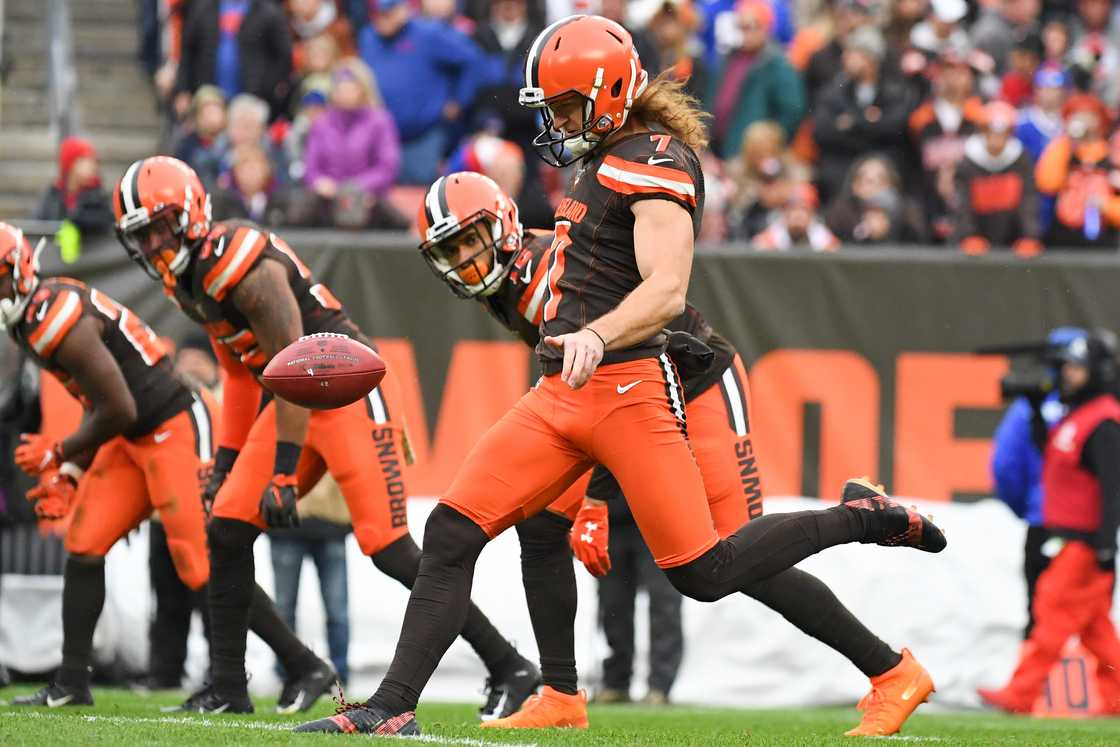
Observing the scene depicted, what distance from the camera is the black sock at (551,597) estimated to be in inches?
242

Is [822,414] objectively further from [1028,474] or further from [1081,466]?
[1081,466]

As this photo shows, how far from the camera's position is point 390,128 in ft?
37.2

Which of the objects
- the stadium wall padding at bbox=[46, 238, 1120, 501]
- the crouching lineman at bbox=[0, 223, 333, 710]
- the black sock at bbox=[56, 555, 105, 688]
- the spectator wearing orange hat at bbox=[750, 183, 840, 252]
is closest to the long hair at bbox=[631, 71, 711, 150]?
the crouching lineman at bbox=[0, 223, 333, 710]

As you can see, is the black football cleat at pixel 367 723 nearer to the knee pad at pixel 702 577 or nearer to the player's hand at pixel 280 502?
the knee pad at pixel 702 577

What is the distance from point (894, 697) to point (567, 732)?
102cm

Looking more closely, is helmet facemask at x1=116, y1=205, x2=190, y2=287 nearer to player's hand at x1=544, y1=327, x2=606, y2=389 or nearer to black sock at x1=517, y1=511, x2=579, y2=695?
black sock at x1=517, y1=511, x2=579, y2=695

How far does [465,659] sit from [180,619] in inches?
55.7

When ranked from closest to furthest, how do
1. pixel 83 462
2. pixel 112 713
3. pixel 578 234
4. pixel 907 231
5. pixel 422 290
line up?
pixel 578 234 → pixel 112 713 → pixel 83 462 → pixel 422 290 → pixel 907 231

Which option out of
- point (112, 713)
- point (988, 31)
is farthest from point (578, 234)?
point (988, 31)

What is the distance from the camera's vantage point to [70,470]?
717 cm

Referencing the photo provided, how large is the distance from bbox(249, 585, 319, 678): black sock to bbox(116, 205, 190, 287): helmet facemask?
126 centimetres

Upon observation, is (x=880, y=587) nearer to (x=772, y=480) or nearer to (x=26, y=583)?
(x=772, y=480)

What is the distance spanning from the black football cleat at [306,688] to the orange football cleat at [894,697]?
6.76 ft

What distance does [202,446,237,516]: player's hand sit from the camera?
683cm
